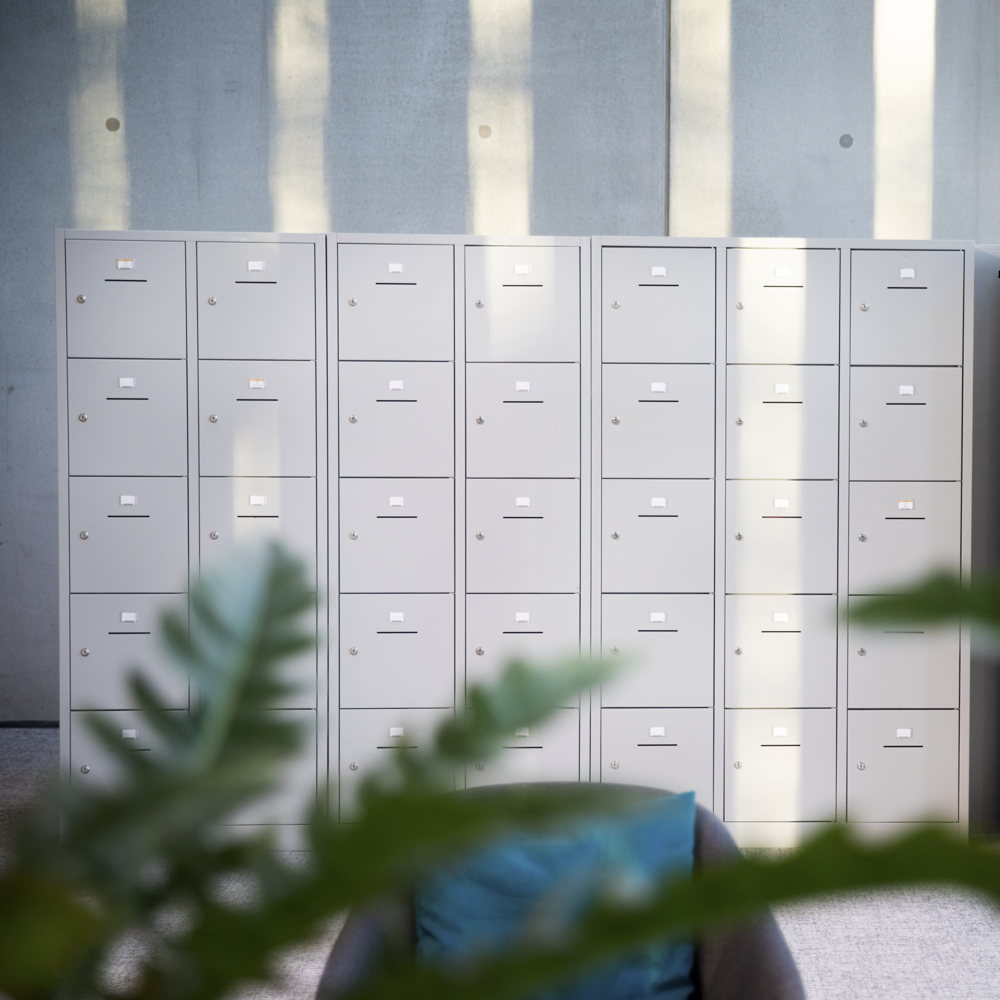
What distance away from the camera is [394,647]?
281 centimetres

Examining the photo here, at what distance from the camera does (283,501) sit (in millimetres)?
2783

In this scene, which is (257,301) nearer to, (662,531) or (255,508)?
(255,508)

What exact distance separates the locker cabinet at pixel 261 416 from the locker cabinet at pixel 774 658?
154 centimetres

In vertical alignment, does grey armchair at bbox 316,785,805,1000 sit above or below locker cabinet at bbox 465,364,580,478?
below

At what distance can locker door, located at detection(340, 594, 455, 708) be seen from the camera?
110 inches

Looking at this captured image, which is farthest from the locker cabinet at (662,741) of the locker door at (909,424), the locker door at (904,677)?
the locker door at (909,424)

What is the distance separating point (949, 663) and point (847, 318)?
4.04 feet

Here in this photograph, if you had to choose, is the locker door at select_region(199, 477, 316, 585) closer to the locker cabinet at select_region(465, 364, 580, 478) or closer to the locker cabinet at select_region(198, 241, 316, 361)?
the locker cabinet at select_region(198, 241, 316, 361)

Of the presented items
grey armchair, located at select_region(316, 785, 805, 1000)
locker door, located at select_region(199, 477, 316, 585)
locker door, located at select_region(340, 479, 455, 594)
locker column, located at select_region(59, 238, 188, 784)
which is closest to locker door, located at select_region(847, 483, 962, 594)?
locker door, located at select_region(340, 479, 455, 594)

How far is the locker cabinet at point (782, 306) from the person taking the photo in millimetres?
2797

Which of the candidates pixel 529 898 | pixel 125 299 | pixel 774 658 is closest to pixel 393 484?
pixel 125 299

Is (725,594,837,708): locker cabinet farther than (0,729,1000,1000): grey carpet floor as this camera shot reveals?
Yes

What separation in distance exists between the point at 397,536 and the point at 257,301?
35.7 inches

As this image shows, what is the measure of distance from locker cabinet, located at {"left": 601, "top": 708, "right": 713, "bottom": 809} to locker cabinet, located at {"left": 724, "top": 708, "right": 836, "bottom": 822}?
0.26 feet
